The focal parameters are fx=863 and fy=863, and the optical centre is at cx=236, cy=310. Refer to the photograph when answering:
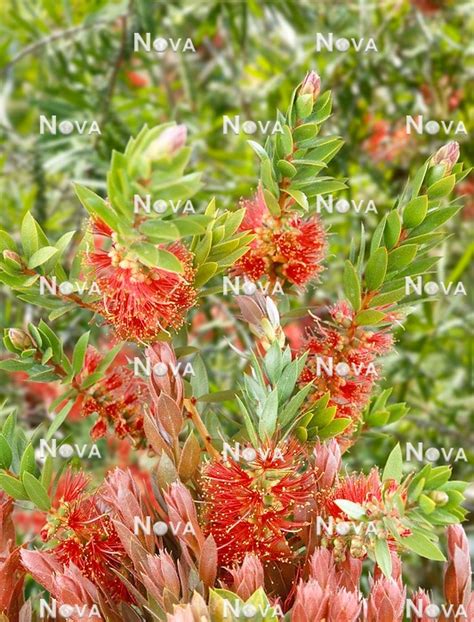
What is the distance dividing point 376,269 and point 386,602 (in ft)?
0.65

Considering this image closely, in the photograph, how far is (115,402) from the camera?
0.59 meters

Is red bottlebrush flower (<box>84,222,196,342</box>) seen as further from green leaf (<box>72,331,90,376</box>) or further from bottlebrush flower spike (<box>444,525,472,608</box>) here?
bottlebrush flower spike (<box>444,525,472,608</box>)

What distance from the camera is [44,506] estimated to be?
1.75 feet

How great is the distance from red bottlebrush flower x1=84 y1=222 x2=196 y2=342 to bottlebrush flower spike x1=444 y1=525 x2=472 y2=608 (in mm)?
224

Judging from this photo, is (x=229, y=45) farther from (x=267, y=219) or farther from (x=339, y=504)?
(x=339, y=504)

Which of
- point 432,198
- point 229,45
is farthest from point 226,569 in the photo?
point 229,45

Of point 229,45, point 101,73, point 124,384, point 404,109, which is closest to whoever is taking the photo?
point 124,384

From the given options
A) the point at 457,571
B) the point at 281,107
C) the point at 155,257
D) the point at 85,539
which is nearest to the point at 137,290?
the point at 155,257

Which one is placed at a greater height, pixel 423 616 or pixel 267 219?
pixel 267 219

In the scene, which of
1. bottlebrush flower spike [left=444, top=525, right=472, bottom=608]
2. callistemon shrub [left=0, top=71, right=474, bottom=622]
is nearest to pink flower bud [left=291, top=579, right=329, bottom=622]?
callistemon shrub [left=0, top=71, right=474, bottom=622]

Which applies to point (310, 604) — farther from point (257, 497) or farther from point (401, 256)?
point (401, 256)

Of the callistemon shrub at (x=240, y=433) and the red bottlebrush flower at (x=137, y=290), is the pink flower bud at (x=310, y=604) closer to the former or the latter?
the callistemon shrub at (x=240, y=433)

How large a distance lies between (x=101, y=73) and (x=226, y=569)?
90 centimetres

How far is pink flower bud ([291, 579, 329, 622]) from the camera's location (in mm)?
457
